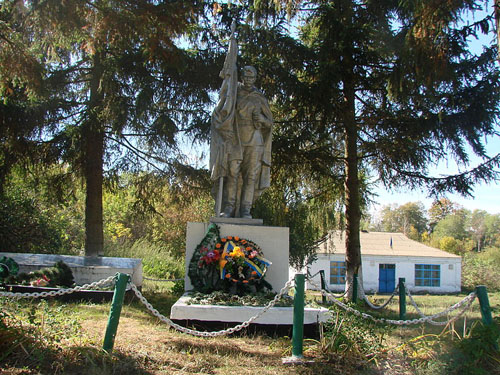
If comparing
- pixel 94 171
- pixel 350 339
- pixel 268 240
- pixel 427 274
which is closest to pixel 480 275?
pixel 427 274

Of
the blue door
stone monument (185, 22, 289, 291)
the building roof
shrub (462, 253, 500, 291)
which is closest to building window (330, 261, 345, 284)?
the building roof

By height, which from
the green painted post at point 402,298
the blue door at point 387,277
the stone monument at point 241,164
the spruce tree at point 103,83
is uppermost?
the spruce tree at point 103,83

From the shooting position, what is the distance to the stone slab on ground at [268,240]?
22.2 ft

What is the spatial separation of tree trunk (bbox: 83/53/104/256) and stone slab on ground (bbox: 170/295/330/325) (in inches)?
236

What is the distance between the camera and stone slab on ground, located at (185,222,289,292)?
6.75m

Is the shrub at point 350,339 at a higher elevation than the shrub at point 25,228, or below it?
below

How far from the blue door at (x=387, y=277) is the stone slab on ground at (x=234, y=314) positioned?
19879mm

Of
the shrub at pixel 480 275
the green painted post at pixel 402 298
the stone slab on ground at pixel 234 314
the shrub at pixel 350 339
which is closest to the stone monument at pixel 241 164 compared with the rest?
the stone slab on ground at pixel 234 314

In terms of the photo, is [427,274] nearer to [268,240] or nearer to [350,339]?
[268,240]

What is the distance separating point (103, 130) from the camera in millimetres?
10188

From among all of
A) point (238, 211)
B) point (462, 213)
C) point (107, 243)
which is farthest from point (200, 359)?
point (462, 213)

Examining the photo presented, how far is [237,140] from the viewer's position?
23.5 feet

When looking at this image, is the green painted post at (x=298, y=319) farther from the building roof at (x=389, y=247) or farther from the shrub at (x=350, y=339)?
the building roof at (x=389, y=247)

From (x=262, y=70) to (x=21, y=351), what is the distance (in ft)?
27.4
